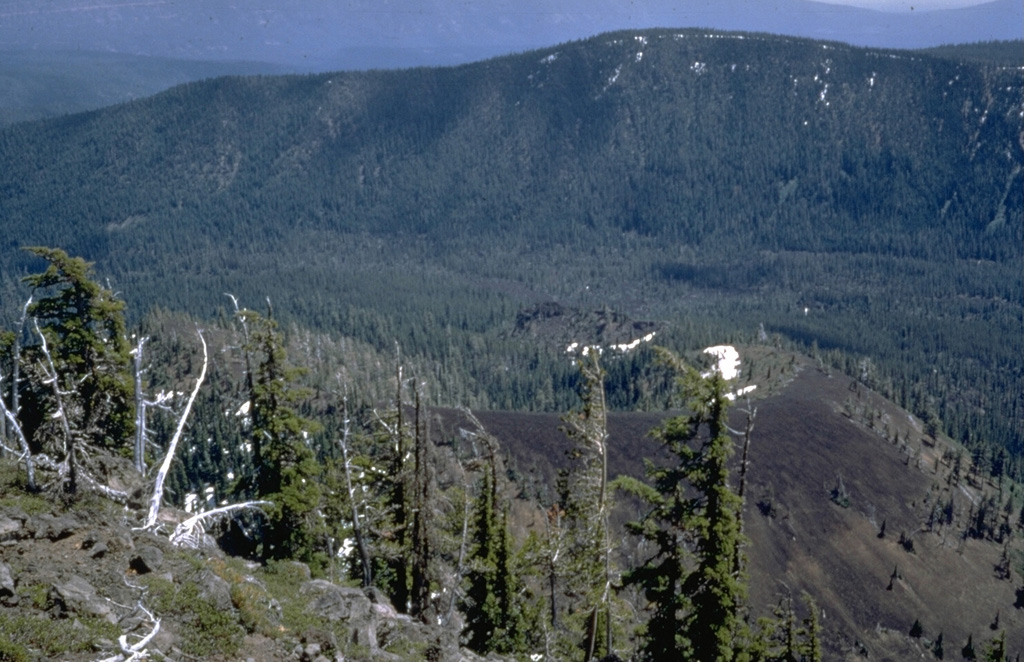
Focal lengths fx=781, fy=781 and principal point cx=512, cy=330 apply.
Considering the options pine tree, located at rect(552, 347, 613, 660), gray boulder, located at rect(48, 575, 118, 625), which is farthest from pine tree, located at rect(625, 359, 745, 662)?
gray boulder, located at rect(48, 575, 118, 625)

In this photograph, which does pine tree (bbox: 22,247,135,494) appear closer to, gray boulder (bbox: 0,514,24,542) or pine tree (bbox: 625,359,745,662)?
gray boulder (bbox: 0,514,24,542)

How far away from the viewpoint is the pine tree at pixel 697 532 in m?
23.0

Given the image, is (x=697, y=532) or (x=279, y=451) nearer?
(x=697, y=532)

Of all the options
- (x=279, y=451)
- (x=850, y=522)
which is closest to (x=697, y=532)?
(x=279, y=451)

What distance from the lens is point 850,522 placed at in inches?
2879

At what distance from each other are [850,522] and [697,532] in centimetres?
5763

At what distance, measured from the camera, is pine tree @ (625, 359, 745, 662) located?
23.0 m

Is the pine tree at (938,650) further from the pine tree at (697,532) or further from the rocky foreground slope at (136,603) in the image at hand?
the rocky foreground slope at (136,603)

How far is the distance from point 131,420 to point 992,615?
222 ft

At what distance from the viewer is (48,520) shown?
1677 cm

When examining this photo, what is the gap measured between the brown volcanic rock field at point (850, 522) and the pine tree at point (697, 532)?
3486cm

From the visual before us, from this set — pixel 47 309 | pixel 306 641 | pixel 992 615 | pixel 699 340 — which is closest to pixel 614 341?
pixel 699 340

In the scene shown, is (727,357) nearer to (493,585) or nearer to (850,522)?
(850,522)

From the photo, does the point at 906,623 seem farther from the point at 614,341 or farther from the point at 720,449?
the point at 614,341
